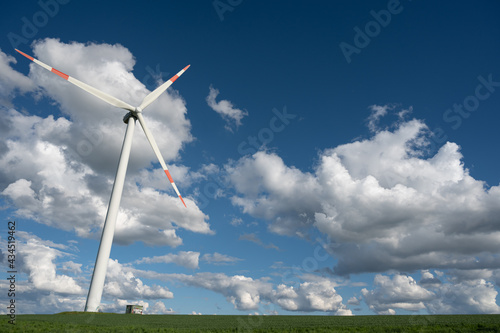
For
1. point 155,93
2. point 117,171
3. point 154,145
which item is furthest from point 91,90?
point 117,171

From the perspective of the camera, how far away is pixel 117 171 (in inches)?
2473

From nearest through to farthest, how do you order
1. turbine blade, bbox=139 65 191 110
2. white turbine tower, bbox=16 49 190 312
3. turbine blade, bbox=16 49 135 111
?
white turbine tower, bbox=16 49 190 312, turbine blade, bbox=16 49 135 111, turbine blade, bbox=139 65 191 110

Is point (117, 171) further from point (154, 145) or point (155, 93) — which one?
point (155, 93)

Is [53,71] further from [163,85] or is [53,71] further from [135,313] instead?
[135,313]

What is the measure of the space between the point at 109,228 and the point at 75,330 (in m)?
26.4

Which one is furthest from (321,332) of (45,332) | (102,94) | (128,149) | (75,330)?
(102,94)

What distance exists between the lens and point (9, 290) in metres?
34.9

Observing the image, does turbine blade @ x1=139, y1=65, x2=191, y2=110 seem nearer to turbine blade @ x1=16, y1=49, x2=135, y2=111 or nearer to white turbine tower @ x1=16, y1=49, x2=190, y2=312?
white turbine tower @ x1=16, y1=49, x2=190, y2=312

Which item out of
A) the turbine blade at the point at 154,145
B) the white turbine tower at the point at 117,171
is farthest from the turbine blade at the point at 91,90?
the turbine blade at the point at 154,145

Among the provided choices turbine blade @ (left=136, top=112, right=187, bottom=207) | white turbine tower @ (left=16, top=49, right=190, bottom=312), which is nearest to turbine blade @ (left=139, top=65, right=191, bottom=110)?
white turbine tower @ (left=16, top=49, right=190, bottom=312)

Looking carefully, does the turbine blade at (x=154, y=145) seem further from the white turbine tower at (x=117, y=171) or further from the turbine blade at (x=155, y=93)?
the turbine blade at (x=155, y=93)

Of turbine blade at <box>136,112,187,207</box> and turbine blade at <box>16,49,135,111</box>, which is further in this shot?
turbine blade at <box>136,112,187,207</box>

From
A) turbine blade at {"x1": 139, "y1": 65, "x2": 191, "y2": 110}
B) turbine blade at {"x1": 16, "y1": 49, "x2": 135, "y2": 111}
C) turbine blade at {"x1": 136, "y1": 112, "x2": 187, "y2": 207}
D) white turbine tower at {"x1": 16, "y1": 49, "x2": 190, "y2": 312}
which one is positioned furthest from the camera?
turbine blade at {"x1": 139, "y1": 65, "x2": 191, "y2": 110}

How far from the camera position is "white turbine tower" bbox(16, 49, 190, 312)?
5347 cm
